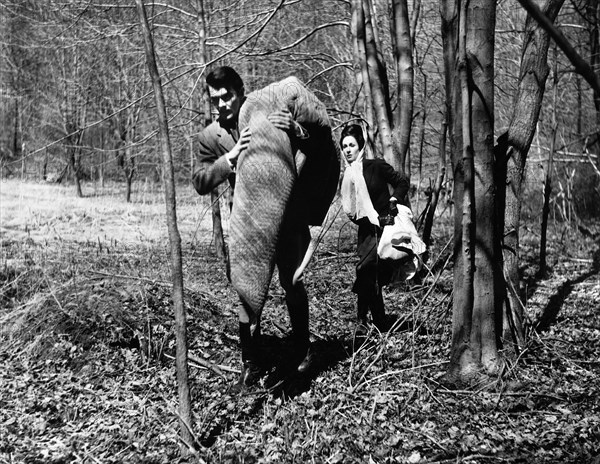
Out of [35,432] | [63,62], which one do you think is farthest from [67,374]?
[63,62]

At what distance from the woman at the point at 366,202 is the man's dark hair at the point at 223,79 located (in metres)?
1.96

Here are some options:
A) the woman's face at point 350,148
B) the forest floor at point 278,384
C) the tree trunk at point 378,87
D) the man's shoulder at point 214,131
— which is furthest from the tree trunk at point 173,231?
the tree trunk at point 378,87

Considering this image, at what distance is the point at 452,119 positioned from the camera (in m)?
4.11

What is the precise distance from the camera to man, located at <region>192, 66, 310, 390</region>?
12.2 feet

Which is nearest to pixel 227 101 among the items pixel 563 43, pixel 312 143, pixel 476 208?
pixel 312 143

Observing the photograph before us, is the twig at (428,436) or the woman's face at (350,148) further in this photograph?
the woman's face at (350,148)

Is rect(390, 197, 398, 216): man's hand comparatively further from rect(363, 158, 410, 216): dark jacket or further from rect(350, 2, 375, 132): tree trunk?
rect(350, 2, 375, 132): tree trunk

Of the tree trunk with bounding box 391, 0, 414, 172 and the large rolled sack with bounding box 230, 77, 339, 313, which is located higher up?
the tree trunk with bounding box 391, 0, 414, 172

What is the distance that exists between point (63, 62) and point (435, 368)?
2050 centimetres

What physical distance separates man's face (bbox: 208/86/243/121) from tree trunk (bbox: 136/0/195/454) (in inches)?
25.2

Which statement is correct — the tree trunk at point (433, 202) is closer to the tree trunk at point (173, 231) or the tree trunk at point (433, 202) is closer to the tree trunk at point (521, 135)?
the tree trunk at point (521, 135)

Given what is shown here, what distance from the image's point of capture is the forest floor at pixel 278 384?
3469 mm

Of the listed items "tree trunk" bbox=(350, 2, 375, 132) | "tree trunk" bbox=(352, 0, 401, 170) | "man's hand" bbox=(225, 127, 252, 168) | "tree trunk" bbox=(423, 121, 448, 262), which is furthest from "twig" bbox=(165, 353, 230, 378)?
"tree trunk" bbox=(350, 2, 375, 132)

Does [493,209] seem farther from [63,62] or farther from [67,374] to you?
[63,62]
